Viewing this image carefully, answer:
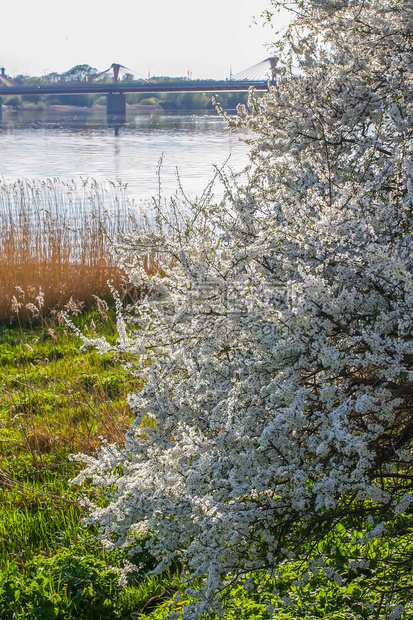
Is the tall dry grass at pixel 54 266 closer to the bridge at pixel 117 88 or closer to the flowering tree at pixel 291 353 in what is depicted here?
the flowering tree at pixel 291 353

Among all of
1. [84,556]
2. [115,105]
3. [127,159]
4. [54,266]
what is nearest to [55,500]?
[84,556]

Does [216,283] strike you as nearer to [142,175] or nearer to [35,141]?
[142,175]

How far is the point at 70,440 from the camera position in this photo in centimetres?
522

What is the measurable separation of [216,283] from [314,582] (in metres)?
1.53

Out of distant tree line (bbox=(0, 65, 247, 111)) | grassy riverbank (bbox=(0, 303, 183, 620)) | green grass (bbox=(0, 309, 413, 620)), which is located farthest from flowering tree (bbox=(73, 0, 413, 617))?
distant tree line (bbox=(0, 65, 247, 111))

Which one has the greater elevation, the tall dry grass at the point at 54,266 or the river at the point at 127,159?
the river at the point at 127,159

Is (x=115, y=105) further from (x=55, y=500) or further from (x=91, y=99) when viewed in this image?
(x=55, y=500)

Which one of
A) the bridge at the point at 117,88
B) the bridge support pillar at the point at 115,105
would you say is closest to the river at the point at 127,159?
the bridge at the point at 117,88

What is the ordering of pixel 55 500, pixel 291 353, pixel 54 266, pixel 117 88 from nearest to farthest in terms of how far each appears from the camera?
1. pixel 291 353
2. pixel 55 500
3. pixel 54 266
4. pixel 117 88

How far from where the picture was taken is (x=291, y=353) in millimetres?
2398

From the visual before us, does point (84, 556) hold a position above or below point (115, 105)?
below

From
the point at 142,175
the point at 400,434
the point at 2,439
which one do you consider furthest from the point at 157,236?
the point at 142,175

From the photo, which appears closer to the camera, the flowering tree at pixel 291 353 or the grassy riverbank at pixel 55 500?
the flowering tree at pixel 291 353

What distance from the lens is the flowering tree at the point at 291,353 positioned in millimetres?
2324
